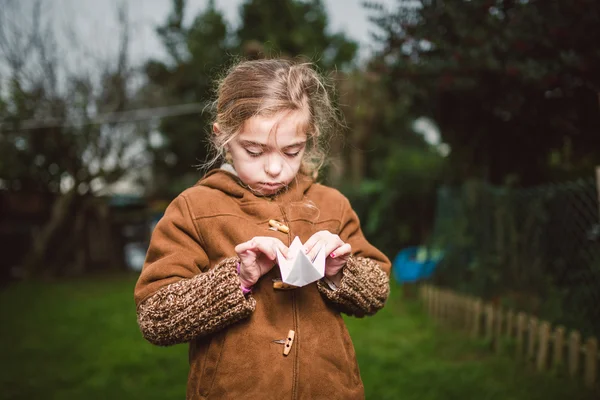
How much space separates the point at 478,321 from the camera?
552cm

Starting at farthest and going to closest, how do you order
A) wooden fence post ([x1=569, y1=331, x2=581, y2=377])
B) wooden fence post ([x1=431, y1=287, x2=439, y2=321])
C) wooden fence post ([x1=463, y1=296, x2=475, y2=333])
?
wooden fence post ([x1=431, y1=287, x2=439, y2=321]) → wooden fence post ([x1=463, y1=296, x2=475, y2=333]) → wooden fence post ([x1=569, y1=331, x2=581, y2=377])

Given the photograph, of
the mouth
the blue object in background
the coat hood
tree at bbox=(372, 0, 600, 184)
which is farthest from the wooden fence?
the mouth

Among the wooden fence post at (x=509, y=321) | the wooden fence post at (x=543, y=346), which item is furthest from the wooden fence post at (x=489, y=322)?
the wooden fence post at (x=543, y=346)

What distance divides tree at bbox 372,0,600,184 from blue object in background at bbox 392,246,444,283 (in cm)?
217

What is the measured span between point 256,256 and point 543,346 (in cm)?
357

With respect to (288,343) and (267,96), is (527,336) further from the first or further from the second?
(267,96)

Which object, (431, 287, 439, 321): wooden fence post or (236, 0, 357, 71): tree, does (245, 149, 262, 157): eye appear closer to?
(431, 287, 439, 321): wooden fence post

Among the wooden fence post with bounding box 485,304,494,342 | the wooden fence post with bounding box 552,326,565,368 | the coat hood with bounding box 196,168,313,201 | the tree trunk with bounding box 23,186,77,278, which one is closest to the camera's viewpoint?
the coat hood with bounding box 196,168,313,201

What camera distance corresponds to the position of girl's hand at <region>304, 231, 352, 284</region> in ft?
5.03

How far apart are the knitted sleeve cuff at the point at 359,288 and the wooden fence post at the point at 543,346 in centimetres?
305

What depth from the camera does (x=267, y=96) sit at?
166 centimetres

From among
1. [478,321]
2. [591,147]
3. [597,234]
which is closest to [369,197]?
[478,321]

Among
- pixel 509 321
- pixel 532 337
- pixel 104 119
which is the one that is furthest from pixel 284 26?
pixel 532 337

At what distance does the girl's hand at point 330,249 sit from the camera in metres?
1.53
